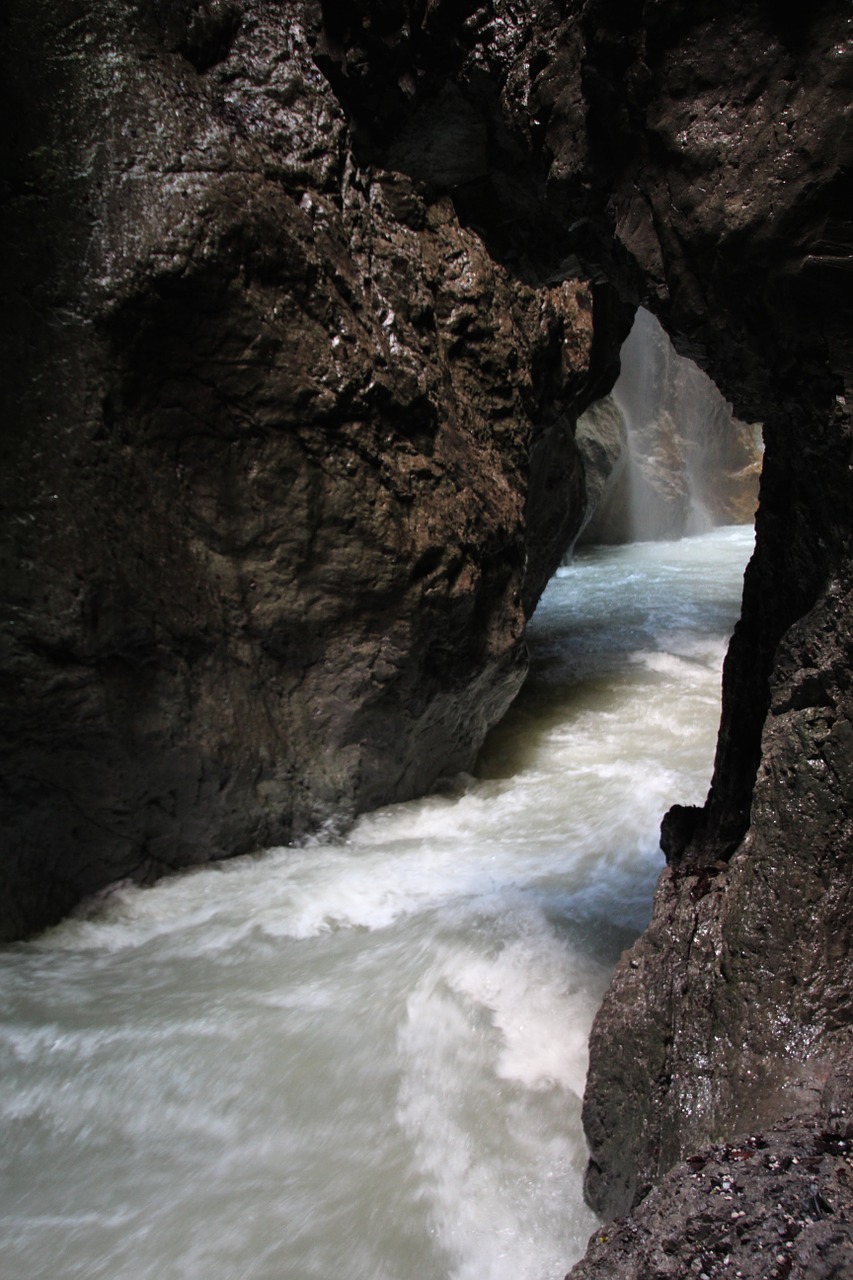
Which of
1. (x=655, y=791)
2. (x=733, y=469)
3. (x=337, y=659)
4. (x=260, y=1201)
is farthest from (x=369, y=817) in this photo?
(x=733, y=469)

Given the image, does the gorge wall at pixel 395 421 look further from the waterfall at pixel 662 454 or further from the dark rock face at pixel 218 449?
the waterfall at pixel 662 454

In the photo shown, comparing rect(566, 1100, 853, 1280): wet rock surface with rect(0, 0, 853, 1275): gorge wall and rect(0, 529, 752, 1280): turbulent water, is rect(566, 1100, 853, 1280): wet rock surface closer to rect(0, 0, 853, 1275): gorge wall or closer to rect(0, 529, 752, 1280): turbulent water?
rect(0, 0, 853, 1275): gorge wall

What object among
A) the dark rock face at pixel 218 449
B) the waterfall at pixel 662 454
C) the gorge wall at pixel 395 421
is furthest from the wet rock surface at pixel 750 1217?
the waterfall at pixel 662 454

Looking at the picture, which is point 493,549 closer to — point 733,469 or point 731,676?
point 731,676

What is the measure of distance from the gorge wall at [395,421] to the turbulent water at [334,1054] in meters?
0.29

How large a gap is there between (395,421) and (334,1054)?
2.88 m

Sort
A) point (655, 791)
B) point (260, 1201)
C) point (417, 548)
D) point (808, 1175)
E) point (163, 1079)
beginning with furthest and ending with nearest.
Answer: point (655, 791) → point (417, 548) → point (163, 1079) → point (260, 1201) → point (808, 1175)

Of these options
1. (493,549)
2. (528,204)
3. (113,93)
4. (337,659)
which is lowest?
(337,659)

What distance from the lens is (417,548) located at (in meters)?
4.02

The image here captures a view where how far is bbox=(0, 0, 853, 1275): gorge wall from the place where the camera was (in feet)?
5.74

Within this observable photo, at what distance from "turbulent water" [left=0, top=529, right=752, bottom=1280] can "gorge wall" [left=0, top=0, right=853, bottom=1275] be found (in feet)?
0.94

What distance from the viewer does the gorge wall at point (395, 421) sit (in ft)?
5.74

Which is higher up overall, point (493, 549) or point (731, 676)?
point (493, 549)

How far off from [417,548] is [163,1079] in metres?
2.60
